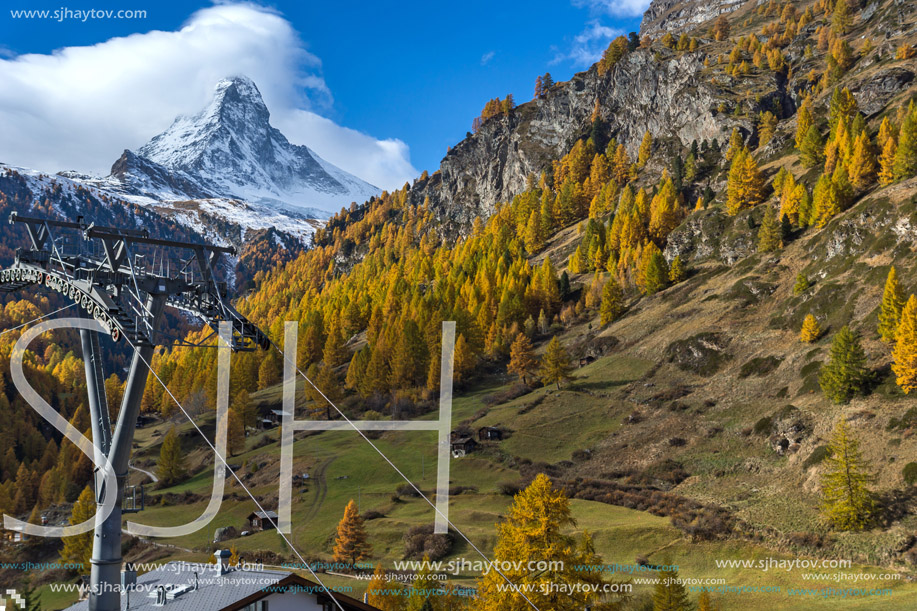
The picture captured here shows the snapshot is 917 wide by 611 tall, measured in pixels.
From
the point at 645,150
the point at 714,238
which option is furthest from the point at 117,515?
the point at 645,150

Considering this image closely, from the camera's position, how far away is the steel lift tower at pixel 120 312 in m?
11.1

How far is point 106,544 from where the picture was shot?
11086 millimetres

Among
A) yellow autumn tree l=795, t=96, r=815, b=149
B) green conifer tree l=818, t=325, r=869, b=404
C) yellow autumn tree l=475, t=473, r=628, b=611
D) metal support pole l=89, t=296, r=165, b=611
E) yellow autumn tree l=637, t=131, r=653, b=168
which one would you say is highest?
yellow autumn tree l=637, t=131, r=653, b=168

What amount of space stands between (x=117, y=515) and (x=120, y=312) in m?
3.74

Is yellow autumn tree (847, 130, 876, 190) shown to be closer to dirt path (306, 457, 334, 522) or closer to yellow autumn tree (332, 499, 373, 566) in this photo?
dirt path (306, 457, 334, 522)

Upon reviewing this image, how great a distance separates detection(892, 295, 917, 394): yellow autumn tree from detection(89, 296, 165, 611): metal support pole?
222ft

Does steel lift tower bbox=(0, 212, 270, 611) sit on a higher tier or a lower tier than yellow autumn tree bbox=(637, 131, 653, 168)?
lower

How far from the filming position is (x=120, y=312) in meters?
11.4

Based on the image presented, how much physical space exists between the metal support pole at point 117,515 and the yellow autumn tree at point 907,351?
67.7 metres

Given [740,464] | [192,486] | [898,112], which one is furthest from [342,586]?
[898,112]

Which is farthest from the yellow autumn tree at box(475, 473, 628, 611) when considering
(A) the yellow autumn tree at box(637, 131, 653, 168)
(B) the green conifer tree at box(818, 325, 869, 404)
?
(A) the yellow autumn tree at box(637, 131, 653, 168)

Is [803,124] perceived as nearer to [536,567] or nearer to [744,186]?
[744,186]

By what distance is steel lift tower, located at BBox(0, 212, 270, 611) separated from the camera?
11.1 meters

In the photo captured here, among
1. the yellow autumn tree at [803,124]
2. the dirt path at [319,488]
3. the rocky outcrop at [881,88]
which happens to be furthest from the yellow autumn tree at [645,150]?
the dirt path at [319,488]
